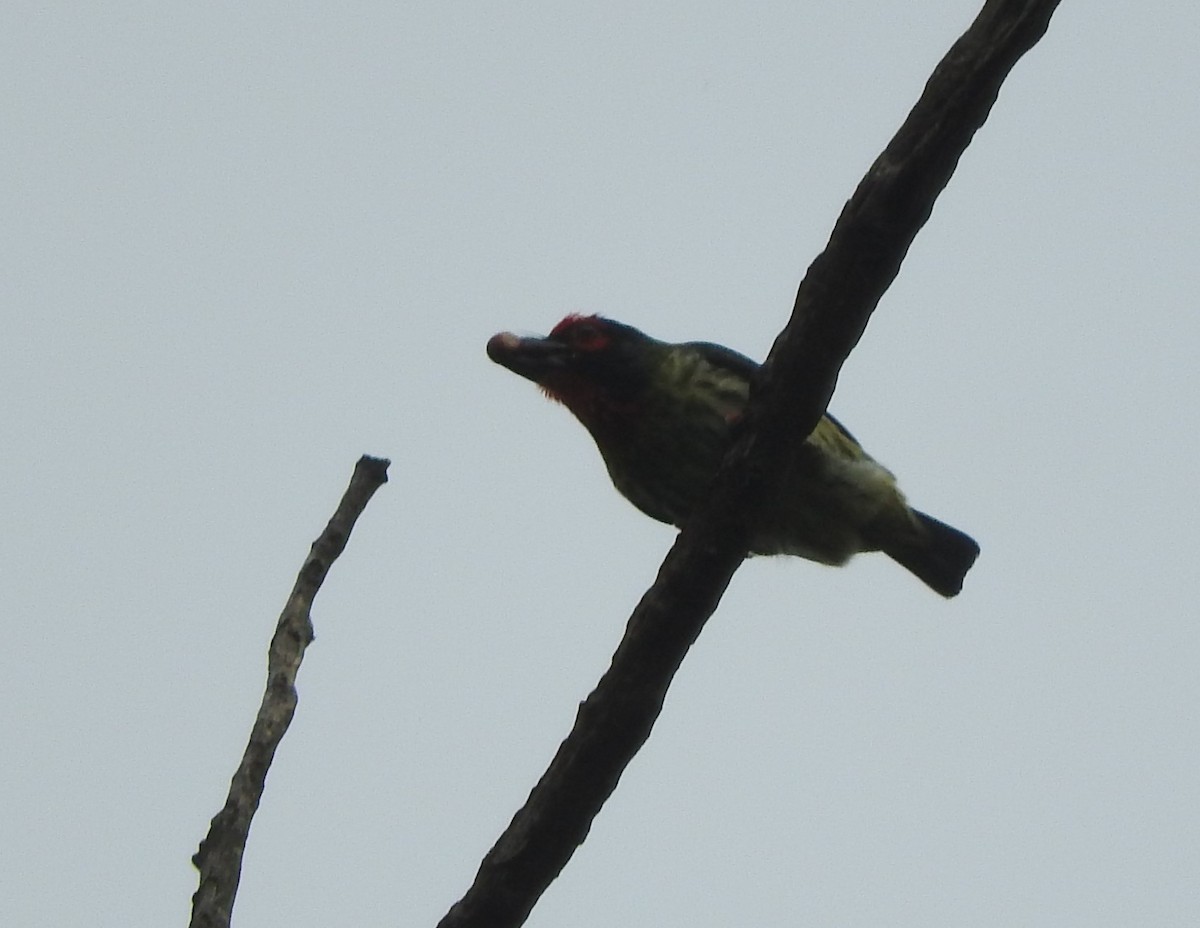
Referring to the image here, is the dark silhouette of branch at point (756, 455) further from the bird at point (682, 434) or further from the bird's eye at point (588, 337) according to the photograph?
the bird's eye at point (588, 337)

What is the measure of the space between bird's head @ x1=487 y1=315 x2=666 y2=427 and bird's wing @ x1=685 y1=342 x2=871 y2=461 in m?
0.16

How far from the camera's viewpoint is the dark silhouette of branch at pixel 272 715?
292 centimetres

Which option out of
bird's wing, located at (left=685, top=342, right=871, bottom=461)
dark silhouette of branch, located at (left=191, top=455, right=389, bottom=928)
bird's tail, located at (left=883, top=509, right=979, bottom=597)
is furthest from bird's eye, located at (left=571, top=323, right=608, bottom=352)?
dark silhouette of branch, located at (left=191, top=455, right=389, bottom=928)

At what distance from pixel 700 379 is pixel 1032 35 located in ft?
6.45

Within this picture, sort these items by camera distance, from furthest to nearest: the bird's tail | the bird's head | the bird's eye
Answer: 1. the bird's tail
2. the bird's eye
3. the bird's head

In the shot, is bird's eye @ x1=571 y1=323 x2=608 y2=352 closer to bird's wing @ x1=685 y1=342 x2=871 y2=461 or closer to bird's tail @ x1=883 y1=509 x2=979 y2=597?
bird's wing @ x1=685 y1=342 x2=871 y2=461

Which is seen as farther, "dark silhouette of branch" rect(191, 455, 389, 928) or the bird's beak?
the bird's beak

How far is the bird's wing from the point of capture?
4699 millimetres

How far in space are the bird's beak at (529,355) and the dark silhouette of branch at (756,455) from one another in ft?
4.96

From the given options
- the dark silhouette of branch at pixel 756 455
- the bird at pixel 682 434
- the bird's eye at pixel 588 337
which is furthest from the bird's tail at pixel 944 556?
the dark silhouette of branch at pixel 756 455

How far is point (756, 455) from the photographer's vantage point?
10.6 ft

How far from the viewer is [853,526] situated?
4.69 m

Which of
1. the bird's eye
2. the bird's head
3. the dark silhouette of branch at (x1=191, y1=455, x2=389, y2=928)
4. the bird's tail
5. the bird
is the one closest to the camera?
the dark silhouette of branch at (x1=191, y1=455, x2=389, y2=928)

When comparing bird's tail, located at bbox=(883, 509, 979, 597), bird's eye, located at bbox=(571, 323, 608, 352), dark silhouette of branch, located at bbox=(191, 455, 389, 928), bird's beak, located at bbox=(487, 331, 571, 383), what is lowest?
dark silhouette of branch, located at bbox=(191, 455, 389, 928)
